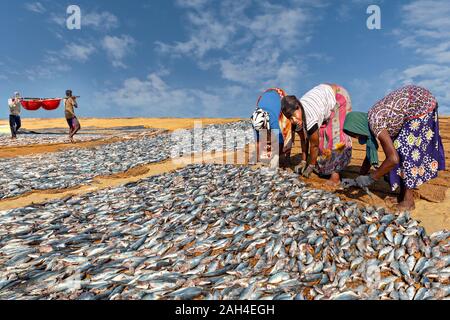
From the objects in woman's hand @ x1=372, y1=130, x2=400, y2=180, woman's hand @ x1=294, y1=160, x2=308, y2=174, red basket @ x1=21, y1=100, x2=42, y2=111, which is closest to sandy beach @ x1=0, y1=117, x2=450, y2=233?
woman's hand @ x1=294, y1=160, x2=308, y2=174

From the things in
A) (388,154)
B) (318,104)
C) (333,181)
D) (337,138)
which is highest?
(318,104)

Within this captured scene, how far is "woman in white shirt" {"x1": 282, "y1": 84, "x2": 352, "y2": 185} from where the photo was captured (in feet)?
18.7

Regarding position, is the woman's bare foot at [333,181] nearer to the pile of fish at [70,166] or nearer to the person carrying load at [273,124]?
the person carrying load at [273,124]

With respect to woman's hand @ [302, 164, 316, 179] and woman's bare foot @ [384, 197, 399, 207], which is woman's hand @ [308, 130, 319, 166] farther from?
woman's bare foot @ [384, 197, 399, 207]

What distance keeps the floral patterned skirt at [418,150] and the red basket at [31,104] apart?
2831 cm

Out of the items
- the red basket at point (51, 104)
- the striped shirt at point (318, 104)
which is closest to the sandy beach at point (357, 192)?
the striped shirt at point (318, 104)

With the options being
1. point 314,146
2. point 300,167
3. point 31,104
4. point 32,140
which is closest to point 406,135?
point 314,146

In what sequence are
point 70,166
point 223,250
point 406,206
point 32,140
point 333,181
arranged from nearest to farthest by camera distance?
point 223,250, point 406,206, point 333,181, point 70,166, point 32,140

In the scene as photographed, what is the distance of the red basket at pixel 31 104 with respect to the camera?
83.3 ft

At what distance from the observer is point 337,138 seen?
6.17 m

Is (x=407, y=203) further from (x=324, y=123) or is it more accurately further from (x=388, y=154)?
(x=324, y=123)

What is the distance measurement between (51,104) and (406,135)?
27.9 metres
